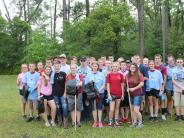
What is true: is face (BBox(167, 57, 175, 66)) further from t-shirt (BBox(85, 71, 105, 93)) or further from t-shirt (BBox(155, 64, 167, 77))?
t-shirt (BBox(85, 71, 105, 93))

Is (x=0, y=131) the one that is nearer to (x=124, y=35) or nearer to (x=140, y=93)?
(x=140, y=93)

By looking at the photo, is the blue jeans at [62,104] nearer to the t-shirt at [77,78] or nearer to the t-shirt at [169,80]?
the t-shirt at [77,78]

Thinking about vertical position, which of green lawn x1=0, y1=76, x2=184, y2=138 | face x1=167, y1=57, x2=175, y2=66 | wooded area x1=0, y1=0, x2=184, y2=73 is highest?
wooded area x1=0, y1=0, x2=184, y2=73

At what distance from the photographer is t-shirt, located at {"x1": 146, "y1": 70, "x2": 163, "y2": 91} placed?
35.9ft

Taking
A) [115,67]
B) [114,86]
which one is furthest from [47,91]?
[115,67]

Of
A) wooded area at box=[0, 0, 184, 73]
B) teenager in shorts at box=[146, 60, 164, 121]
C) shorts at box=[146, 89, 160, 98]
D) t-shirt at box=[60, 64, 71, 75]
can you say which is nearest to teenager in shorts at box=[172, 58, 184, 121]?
teenager in shorts at box=[146, 60, 164, 121]

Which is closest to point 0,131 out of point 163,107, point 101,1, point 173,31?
point 163,107

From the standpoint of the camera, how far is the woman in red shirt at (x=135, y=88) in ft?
34.0

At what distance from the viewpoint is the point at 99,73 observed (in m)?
10.9

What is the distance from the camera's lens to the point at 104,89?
10.8 metres

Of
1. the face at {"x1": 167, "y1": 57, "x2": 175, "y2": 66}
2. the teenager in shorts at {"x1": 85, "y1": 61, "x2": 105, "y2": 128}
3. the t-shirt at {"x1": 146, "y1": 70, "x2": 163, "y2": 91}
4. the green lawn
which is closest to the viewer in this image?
the green lawn

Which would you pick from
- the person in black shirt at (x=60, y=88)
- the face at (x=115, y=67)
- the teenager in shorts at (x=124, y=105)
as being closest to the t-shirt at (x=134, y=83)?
the face at (x=115, y=67)

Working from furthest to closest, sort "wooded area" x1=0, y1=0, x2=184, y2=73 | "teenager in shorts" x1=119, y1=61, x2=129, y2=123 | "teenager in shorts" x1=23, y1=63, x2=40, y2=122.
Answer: "wooded area" x1=0, y1=0, x2=184, y2=73 → "teenager in shorts" x1=23, y1=63, x2=40, y2=122 → "teenager in shorts" x1=119, y1=61, x2=129, y2=123

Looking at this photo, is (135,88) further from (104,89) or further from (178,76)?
(178,76)
